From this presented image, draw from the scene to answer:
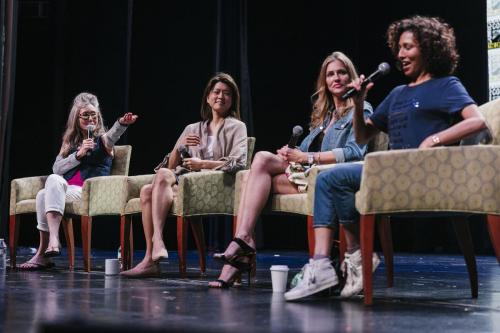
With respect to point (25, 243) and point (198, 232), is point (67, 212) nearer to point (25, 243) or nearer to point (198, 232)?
point (198, 232)

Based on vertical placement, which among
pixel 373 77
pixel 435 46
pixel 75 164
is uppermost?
pixel 435 46

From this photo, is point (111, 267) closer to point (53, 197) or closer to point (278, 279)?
point (53, 197)

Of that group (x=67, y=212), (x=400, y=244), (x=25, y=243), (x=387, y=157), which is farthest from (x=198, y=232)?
(x=25, y=243)

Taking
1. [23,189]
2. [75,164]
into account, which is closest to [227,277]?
[75,164]

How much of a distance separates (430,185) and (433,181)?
0.05 ft

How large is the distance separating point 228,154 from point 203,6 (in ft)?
10.3

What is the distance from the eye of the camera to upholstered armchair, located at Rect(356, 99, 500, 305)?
239cm

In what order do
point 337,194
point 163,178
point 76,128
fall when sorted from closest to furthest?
Result: 1. point 337,194
2. point 163,178
3. point 76,128

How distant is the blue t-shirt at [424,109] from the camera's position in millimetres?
2498

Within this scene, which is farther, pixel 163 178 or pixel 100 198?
pixel 100 198

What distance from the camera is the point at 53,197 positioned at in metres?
4.12

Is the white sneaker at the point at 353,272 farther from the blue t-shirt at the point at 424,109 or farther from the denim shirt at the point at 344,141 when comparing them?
the denim shirt at the point at 344,141

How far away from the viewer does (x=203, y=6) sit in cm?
661

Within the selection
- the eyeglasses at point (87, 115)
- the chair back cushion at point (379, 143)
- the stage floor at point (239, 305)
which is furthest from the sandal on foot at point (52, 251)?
the chair back cushion at point (379, 143)
